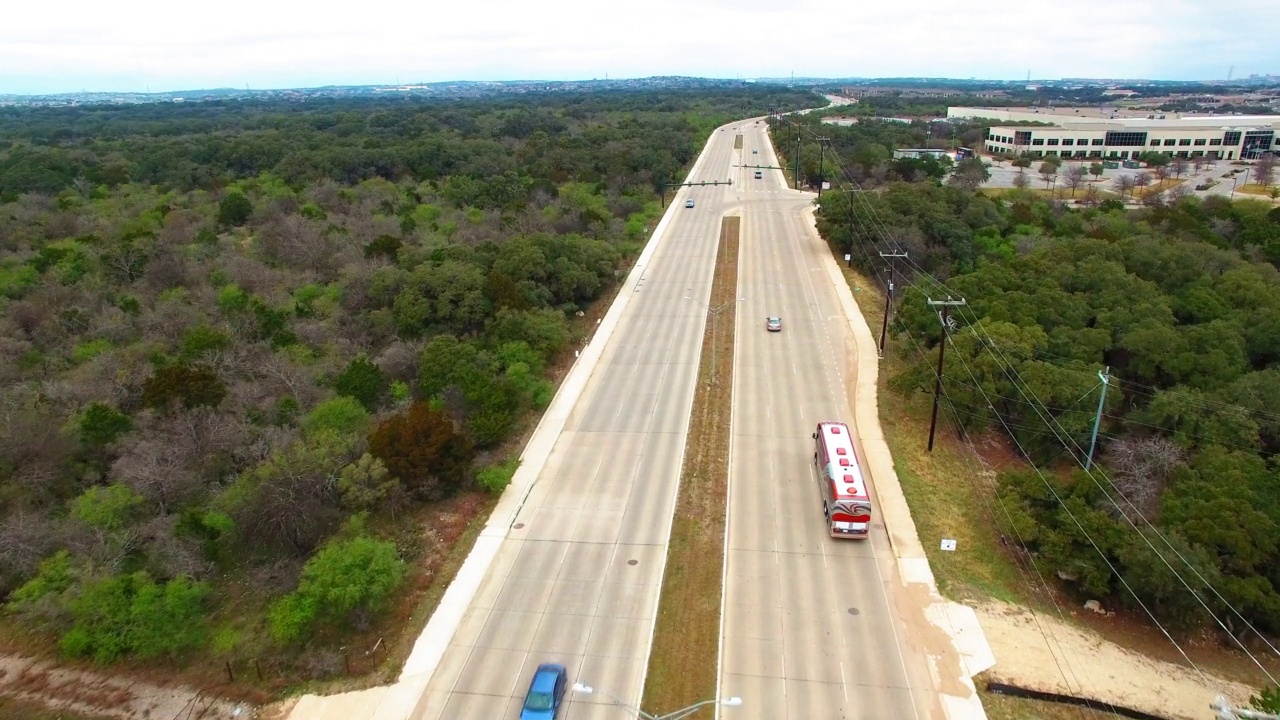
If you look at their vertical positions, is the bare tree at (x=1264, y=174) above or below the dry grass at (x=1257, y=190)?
above

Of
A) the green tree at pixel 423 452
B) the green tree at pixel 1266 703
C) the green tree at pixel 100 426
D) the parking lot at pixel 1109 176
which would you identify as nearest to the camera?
the green tree at pixel 1266 703

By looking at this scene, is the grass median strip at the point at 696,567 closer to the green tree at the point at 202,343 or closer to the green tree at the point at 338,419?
the green tree at the point at 338,419

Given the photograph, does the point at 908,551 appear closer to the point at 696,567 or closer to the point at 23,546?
the point at 696,567

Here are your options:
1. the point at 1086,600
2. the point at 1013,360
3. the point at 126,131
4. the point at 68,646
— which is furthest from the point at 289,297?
the point at 126,131

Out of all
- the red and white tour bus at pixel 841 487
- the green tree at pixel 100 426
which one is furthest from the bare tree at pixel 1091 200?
the green tree at pixel 100 426

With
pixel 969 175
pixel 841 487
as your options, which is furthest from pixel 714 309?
pixel 969 175

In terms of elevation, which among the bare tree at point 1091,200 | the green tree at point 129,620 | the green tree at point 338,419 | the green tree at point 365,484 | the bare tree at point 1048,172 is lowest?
the green tree at point 129,620
